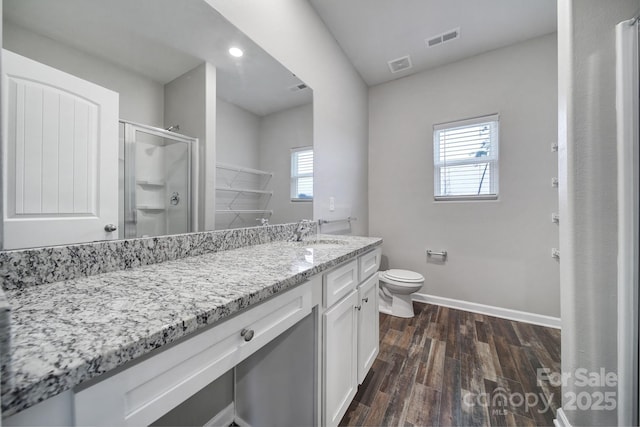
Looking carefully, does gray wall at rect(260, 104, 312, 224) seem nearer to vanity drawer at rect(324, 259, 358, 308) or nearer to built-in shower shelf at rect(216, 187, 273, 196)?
built-in shower shelf at rect(216, 187, 273, 196)

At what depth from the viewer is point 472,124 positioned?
244 cm

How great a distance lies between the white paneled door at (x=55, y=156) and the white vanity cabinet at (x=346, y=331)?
2.77ft

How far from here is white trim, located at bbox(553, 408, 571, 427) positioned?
3.48 feet

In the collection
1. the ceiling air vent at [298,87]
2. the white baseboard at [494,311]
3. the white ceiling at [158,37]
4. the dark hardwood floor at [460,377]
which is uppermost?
the ceiling air vent at [298,87]

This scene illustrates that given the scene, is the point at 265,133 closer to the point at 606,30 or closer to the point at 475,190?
the point at 606,30

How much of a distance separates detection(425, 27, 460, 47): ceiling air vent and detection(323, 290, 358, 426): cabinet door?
8.11ft

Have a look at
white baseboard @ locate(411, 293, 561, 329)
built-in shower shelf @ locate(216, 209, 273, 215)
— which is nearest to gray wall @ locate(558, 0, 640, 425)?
white baseboard @ locate(411, 293, 561, 329)

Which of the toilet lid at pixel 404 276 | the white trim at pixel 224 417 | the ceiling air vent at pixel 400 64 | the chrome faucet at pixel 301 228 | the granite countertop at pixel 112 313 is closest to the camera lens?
the granite countertop at pixel 112 313

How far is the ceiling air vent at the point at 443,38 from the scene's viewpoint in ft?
6.97

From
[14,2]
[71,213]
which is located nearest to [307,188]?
[71,213]

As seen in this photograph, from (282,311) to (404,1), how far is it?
241 centimetres

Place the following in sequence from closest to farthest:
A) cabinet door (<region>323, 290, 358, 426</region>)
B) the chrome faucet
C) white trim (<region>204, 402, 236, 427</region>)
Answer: cabinet door (<region>323, 290, 358, 426</region>) → white trim (<region>204, 402, 236, 427</region>) → the chrome faucet

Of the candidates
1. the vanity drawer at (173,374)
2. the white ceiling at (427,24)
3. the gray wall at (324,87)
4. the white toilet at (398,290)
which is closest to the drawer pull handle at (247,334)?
the vanity drawer at (173,374)

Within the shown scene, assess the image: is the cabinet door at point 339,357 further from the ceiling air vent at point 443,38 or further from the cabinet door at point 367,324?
the ceiling air vent at point 443,38
